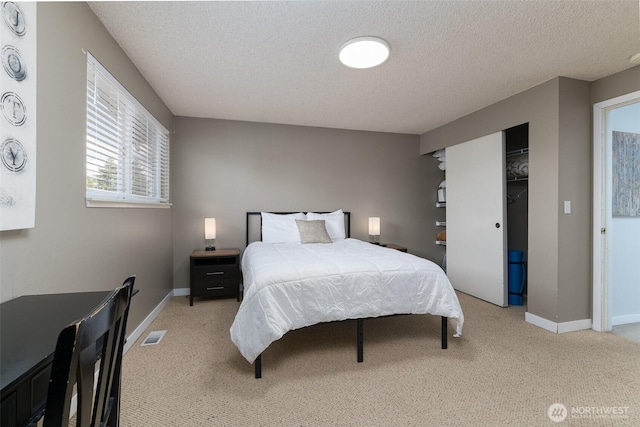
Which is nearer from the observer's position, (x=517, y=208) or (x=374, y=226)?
(x=517, y=208)

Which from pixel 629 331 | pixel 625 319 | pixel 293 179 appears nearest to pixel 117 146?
pixel 293 179

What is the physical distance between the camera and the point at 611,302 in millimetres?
2600

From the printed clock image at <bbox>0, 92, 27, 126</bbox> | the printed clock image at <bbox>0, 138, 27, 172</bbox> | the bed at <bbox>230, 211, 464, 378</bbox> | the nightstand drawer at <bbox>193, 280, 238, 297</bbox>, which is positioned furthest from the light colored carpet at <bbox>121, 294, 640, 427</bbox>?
the printed clock image at <bbox>0, 92, 27, 126</bbox>

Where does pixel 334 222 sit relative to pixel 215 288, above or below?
above

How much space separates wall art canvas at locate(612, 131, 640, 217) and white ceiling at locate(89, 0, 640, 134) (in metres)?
0.75

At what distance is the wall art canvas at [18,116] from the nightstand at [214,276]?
7.16 feet

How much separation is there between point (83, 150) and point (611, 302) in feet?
15.0

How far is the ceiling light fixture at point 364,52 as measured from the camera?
1.99 metres

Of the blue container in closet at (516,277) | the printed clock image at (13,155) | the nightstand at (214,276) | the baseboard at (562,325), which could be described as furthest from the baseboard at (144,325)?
the blue container in closet at (516,277)

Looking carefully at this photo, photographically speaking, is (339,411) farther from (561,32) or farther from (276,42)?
(561,32)

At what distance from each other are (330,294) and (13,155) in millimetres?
1786

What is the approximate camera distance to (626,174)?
2.72 m

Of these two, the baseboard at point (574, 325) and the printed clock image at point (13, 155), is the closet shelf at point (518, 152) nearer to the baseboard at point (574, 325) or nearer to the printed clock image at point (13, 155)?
the baseboard at point (574, 325)

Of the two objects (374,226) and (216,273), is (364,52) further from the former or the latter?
(216,273)
